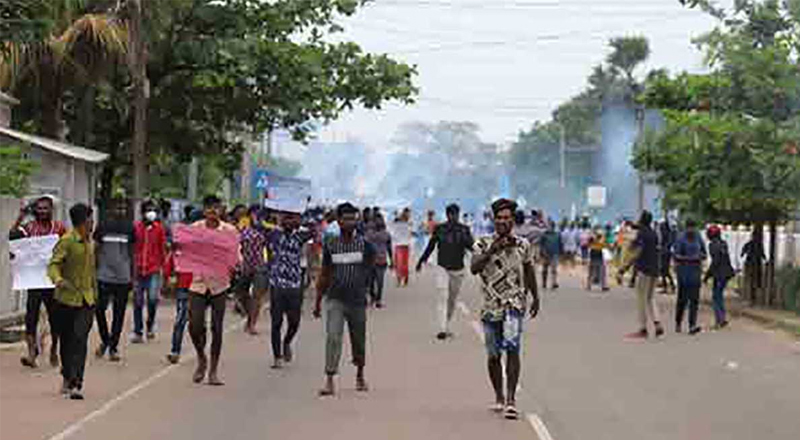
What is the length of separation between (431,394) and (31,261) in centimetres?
426

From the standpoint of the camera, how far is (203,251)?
13469 mm

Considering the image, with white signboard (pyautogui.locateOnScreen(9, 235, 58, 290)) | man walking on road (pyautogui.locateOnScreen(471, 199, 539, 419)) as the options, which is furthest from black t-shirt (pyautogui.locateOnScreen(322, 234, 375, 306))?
white signboard (pyautogui.locateOnScreen(9, 235, 58, 290))

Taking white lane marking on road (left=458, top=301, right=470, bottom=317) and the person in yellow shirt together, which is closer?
white lane marking on road (left=458, top=301, right=470, bottom=317)

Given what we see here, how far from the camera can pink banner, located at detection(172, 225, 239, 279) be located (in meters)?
13.4

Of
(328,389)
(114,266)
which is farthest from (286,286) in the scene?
(328,389)

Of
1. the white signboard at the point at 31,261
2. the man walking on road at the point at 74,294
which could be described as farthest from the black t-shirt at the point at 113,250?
the man walking on road at the point at 74,294

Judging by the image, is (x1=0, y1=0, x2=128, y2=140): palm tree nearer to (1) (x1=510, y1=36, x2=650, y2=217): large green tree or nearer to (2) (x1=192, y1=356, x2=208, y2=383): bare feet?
(2) (x1=192, y1=356, x2=208, y2=383): bare feet

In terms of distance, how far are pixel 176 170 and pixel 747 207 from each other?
25099 millimetres

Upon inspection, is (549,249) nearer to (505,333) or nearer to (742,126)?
(742,126)

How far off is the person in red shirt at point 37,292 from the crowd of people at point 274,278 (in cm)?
2

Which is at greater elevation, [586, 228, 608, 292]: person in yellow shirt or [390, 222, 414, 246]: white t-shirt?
Result: [390, 222, 414, 246]: white t-shirt

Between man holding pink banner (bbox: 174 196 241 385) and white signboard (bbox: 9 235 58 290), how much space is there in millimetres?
1351

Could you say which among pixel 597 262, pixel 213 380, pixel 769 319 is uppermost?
pixel 597 262

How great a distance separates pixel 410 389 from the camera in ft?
43.9
